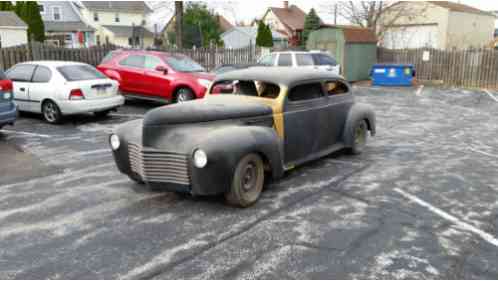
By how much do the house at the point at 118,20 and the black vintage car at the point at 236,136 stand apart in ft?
158

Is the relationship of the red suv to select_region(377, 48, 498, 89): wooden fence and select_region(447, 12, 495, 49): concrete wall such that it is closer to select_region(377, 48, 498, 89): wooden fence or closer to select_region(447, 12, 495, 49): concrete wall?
select_region(377, 48, 498, 89): wooden fence

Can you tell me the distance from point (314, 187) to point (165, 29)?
183 ft

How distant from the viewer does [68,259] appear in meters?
3.81

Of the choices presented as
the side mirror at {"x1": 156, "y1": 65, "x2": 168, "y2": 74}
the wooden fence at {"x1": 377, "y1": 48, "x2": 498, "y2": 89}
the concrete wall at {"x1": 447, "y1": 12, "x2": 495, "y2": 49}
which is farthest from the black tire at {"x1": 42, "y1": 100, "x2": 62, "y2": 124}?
the concrete wall at {"x1": 447, "y1": 12, "x2": 495, "y2": 49}

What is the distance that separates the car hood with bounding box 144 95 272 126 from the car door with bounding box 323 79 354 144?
156 cm

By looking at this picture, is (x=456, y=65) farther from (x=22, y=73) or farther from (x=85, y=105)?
(x=22, y=73)

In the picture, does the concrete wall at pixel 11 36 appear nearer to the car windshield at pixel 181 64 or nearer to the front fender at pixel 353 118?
the car windshield at pixel 181 64

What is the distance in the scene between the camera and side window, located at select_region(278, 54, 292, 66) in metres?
16.8

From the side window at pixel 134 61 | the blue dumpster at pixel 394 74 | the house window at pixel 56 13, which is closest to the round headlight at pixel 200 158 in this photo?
the side window at pixel 134 61

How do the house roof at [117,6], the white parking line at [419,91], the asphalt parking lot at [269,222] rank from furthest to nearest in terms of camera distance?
the house roof at [117,6] → the white parking line at [419,91] → the asphalt parking lot at [269,222]

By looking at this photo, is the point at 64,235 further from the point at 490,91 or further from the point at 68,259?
the point at 490,91

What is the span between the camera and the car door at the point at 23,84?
10172 millimetres

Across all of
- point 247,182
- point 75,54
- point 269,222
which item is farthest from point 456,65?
point 269,222

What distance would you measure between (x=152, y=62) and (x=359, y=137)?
6.97m
